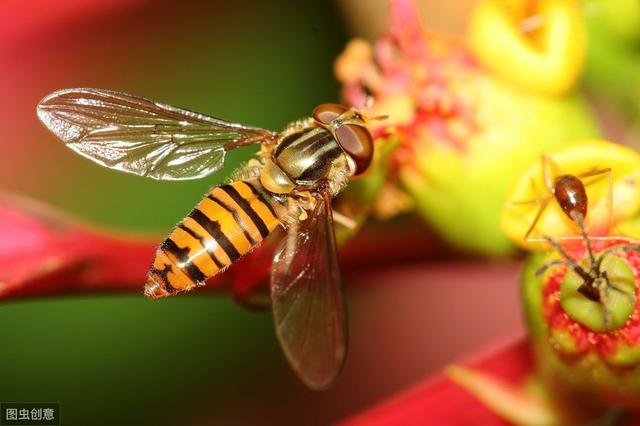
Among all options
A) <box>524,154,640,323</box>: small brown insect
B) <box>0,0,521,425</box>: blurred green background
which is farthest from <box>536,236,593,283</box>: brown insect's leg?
<box>0,0,521,425</box>: blurred green background

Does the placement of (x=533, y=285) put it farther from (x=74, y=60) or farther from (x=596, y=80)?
(x=74, y=60)

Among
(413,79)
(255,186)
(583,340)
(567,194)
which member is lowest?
(583,340)

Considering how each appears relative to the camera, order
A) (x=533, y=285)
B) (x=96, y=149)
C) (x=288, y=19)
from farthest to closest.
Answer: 1. (x=288, y=19)
2. (x=96, y=149)
3. (x=533, y=285)

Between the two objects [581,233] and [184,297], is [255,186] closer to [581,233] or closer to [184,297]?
[581,233]

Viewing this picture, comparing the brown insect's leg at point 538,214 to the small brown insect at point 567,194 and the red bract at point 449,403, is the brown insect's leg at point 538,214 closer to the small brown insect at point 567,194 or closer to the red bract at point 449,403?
the small brown insect at point 567,194

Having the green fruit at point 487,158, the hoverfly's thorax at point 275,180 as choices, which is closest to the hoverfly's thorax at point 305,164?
the hoverfly's thorax at point 275,180

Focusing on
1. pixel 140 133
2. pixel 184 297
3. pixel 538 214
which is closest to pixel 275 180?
pixel 140 133

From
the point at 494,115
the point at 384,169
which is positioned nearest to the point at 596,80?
the point at 494,115
